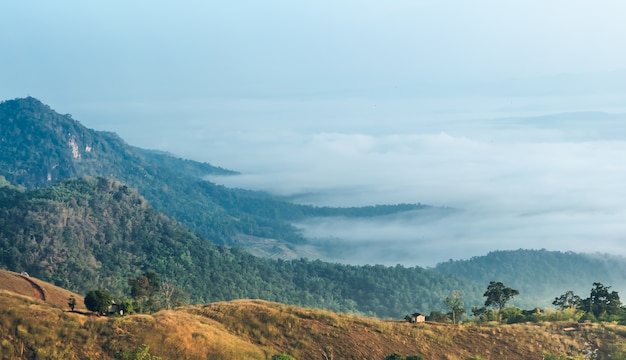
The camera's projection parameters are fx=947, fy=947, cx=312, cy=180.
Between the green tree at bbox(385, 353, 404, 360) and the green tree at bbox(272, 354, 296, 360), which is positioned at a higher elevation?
the green tree at bbox(385, 353, 404, 360)

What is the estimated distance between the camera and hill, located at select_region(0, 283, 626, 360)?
77.7 meters

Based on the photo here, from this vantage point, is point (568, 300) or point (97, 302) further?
point (568, 300)

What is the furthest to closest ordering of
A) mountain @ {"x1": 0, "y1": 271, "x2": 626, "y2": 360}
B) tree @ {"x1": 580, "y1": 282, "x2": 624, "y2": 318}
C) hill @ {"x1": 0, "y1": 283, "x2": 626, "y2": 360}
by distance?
tree @ {"x1": 580, "y1": 282, "x2": 624, "y2": 318}, hill @ {"x1": 0, "y1": 283, "x2": 626, "y2": 360}, mountain @ {"x1": 0, "y1": 271, "x2": 626, "y2": 360}

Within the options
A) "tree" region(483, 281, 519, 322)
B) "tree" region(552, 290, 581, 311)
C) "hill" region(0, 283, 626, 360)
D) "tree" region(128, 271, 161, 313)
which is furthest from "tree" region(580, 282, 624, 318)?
"tree" region(128, 271, 161, 313)

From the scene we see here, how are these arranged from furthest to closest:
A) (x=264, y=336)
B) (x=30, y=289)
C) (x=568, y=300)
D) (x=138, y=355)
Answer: (x=568, y=300) → (x=30, y=289) → (x=264, y=336) → (x=138, y=355)

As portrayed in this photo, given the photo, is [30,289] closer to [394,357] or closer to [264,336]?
[264,336]

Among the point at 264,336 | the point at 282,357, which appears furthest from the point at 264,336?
the point at 282,357

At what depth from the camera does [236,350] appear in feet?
269

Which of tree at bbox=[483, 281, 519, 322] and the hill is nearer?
the hill

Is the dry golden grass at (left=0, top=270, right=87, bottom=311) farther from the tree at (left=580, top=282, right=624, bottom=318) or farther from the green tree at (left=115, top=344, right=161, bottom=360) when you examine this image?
the tree at (left=580, top=282, right=624, bottom=318)

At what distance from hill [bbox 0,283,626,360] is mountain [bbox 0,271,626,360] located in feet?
0.28

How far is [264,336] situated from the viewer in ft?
287

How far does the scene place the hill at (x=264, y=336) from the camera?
7769 cm

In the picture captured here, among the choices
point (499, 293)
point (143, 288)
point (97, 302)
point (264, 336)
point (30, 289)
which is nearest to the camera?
point (97, 302)
